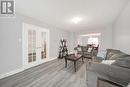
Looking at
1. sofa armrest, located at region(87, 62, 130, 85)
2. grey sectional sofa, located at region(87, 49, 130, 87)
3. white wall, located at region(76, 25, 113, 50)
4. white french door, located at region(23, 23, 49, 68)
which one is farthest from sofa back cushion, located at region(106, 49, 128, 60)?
white wall, located at region(76, 25, 113, 50)

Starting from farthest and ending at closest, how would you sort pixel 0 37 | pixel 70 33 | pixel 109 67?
1. pixel 70 33
2. pixel 0 37
3. pixel 109 67

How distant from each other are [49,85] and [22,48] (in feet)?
6.56

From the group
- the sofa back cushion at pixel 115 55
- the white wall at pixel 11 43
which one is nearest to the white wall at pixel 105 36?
A: the sofa back cushion at pixel 115 55

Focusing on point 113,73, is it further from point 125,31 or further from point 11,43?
point 11,43

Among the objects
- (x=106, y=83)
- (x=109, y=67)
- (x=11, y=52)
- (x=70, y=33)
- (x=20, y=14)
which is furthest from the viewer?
(x=70, y=33)

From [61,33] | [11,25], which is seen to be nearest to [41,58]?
[11,25]

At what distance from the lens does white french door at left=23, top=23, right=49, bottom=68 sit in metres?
3.71

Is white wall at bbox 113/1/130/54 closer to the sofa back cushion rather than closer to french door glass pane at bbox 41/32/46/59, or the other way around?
the sofa back cushion

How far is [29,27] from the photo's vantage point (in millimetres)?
3871

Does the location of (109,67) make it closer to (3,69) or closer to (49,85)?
(49,85)

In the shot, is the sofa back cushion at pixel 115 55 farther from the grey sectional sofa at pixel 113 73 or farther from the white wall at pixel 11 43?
the white wall at pixel 11 43

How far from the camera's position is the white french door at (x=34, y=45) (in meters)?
3.71

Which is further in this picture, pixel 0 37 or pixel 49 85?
pixel 0 37

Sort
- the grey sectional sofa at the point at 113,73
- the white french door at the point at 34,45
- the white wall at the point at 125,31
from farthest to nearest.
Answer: the white french door at the point at 34,45, the white wall at the point at 125,31, the grey sectional sofa at the point at 113,73
